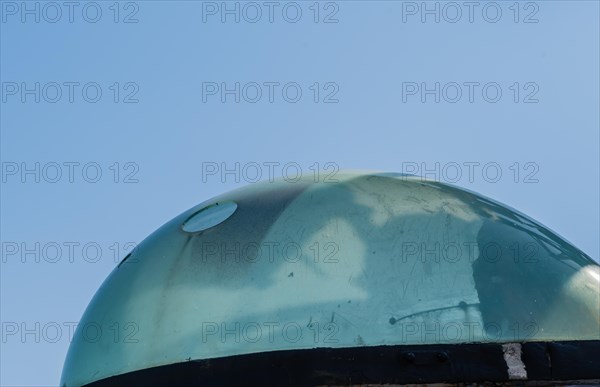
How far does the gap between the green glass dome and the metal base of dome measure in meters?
0.07

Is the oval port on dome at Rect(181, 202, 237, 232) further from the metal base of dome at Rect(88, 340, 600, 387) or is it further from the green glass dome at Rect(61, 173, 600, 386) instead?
the metal base of dome at Rect(88, 340, 600, 387)

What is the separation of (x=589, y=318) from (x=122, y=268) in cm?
362

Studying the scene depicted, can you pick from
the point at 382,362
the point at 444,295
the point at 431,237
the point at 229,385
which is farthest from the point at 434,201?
the point at 229,385

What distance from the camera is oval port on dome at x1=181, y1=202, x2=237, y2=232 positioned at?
8.00m

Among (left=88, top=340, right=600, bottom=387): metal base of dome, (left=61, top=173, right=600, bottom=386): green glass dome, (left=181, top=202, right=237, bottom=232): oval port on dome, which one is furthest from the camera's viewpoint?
(left=181, top=202, right=237, bottom=232): oval port on dome

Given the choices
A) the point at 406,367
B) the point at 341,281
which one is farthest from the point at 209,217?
the point at 406,367

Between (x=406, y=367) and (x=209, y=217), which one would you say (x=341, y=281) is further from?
(x=209, y=217)

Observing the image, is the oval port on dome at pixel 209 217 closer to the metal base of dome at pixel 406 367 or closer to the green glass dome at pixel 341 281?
the green glass dome at pixel 341 281

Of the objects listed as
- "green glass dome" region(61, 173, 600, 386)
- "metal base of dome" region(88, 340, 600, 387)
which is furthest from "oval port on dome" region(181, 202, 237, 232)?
"metal base of dome" region(88, 340, 600, 387)

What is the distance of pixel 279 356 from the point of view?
6.92 m

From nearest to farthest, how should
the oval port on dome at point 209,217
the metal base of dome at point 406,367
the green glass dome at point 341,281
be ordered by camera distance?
the metal base of dome at point 406,367
the green glass dome at point 341,281
the oval port on dome at point 209,217

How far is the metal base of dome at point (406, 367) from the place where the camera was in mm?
6887

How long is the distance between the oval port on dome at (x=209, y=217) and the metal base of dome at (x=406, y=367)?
1292 millimetres

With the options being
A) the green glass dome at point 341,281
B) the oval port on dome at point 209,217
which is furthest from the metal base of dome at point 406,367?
the oval port on dome at point 209,217
